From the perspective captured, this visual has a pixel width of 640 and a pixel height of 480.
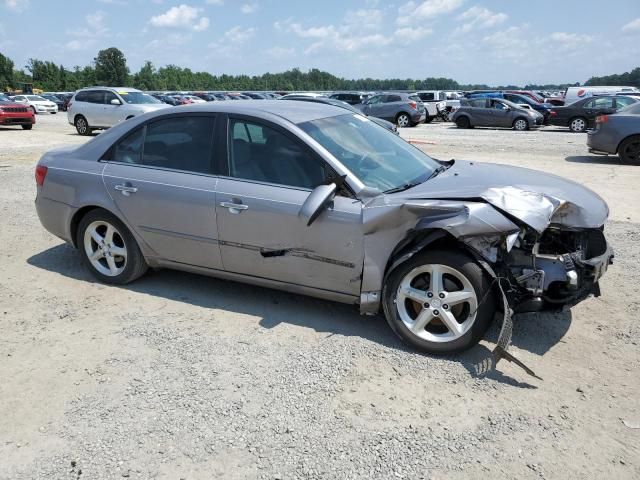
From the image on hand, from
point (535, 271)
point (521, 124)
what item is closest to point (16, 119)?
point (521, 124)

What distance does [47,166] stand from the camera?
497 cm

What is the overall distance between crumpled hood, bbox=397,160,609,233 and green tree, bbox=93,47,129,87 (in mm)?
→ 97505

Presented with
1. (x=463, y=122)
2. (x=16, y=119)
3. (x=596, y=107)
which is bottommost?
(x=463, y=122)

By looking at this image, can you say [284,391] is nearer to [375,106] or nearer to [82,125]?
[82,125]

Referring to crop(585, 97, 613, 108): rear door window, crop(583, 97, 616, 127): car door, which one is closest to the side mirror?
crop(583, 97, 616, 127): car door

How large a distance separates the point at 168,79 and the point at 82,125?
90745mm

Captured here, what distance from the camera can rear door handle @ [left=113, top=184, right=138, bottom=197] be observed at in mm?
4434

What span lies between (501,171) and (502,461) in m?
2.35

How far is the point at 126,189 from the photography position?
14.6 feet

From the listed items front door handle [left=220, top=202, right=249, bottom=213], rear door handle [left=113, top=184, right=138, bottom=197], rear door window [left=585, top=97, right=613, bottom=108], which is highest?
rear door window [left=585, top=97, right=613, bottom=108]

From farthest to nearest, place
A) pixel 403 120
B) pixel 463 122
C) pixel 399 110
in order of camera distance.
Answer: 1. pixel 403 120
2. pixel 399 110
3. pixel 463 122

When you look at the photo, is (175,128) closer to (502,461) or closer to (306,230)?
(306,230)

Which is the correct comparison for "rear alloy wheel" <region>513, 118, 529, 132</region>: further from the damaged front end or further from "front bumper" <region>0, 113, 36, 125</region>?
the damaged front end

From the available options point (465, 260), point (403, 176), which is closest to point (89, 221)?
point (403, 176)
